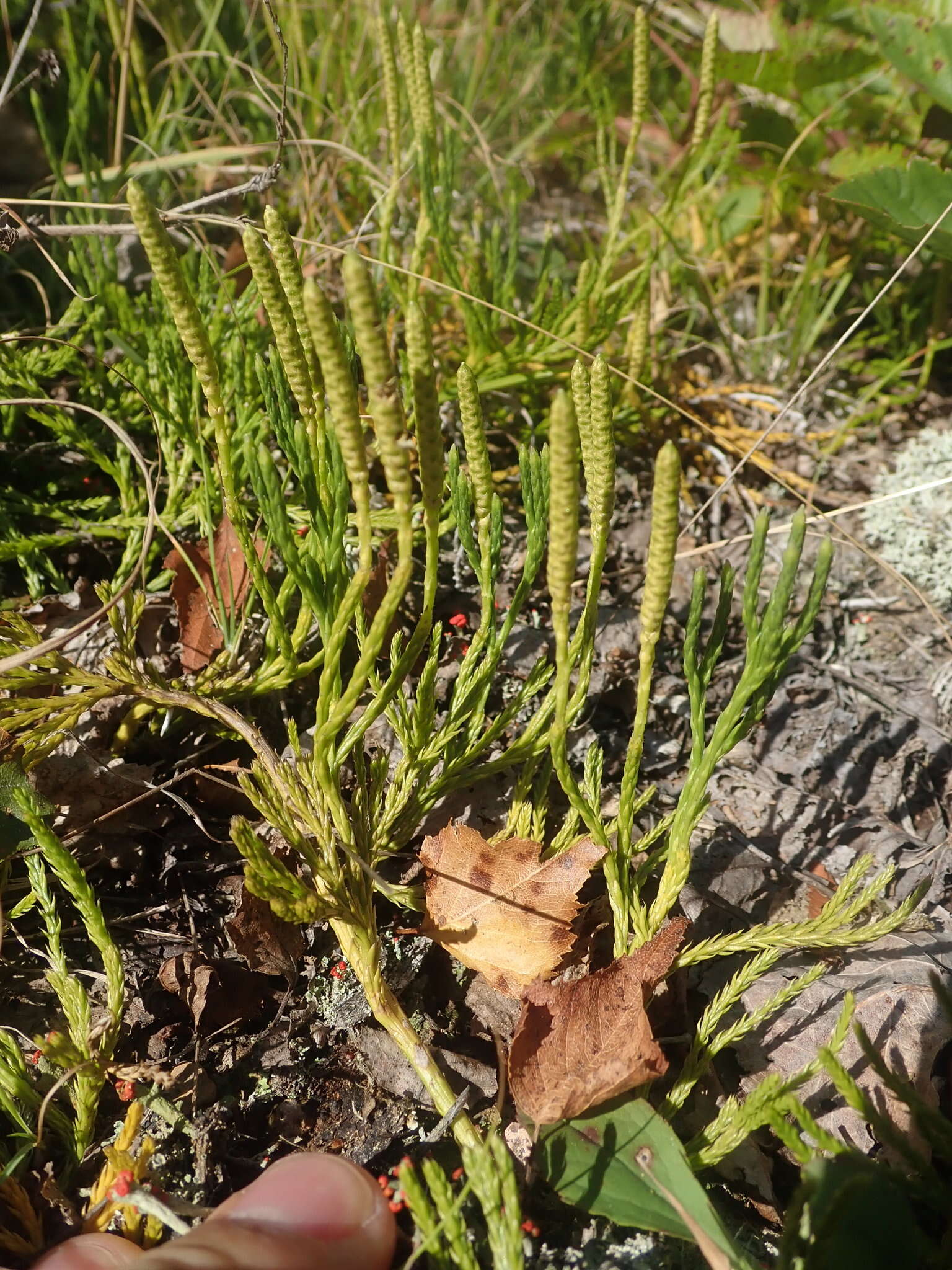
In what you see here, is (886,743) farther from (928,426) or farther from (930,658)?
(928,426)

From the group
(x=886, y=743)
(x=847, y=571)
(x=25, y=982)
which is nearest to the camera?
(x=25, y=982)

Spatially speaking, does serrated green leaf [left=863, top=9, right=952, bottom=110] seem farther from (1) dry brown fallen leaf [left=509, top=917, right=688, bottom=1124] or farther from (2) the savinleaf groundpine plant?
(1) dry brown fallen leaf [left=509, top=917, right=688, bottom=1124]

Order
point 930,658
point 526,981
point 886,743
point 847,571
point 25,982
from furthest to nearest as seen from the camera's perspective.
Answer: point 847,571, point 930,658, point 886,743, point 25,982, point 526,981

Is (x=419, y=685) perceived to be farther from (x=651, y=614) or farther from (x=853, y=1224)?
(x=853, y=1224)

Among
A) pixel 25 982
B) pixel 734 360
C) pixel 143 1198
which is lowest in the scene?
pixel 25 982

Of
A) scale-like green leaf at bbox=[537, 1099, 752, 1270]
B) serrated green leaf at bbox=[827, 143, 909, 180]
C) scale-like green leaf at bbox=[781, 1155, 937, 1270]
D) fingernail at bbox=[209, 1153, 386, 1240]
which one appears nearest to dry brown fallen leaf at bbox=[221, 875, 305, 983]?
fingernail at bbox=[209, 1153, 386, 1240]

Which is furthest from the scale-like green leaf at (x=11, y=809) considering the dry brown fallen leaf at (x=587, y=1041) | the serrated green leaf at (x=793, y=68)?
the serrated green leaf at (x=793, y=68)

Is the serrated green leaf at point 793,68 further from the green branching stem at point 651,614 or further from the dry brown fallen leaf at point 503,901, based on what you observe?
the dry brown fallen leaf at point 503,901

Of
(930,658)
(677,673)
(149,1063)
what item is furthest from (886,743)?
(149,1063)
